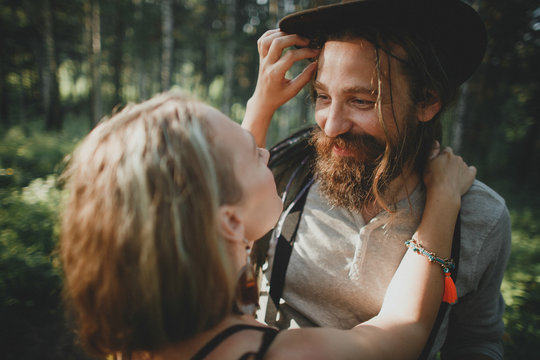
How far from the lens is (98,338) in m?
1.15

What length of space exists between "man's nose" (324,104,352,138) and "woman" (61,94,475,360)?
0.76 meters

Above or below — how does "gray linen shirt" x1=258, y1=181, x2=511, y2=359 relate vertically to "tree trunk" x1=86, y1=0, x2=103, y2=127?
below

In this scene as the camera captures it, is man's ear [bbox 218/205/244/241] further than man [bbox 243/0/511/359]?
No

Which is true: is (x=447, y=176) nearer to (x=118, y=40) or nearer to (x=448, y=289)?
(x=448, y=289)

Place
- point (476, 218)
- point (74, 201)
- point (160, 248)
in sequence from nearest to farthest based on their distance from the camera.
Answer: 1. point (160, 248)
2. point (74, 201)
3. point (476, 218)

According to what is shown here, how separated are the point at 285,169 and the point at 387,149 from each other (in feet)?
2.65

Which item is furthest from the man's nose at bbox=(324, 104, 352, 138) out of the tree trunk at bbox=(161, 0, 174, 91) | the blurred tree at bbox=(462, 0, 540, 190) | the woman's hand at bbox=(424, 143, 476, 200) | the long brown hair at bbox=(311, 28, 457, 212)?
the tree trunk at bbox=(161, 0, 174, 91)

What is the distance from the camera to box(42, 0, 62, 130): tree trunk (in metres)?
11.2

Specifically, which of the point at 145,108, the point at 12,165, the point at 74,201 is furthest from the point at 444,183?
the point at 12,165

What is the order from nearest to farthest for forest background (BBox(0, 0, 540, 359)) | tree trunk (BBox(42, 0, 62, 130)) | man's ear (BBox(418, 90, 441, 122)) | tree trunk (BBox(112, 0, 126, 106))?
man's ear (BBox(418, 90, 441, 122)) < forest background (BBox(0, 0, 540, 359)) < tree trunk (BBox(42, 0, 62, 130)) < tree trunk (BBox(112, 0, 126, 106))

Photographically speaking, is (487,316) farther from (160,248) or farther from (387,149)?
(160,248)

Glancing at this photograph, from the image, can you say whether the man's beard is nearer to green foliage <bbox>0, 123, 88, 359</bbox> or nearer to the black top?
the black top

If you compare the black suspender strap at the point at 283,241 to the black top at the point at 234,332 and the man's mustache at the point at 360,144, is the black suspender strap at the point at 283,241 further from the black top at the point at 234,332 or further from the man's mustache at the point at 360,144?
the black top at the point at 234,332

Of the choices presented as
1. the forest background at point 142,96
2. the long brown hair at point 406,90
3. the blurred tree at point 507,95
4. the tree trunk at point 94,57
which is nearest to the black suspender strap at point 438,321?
the long brown hair at point 406,90
